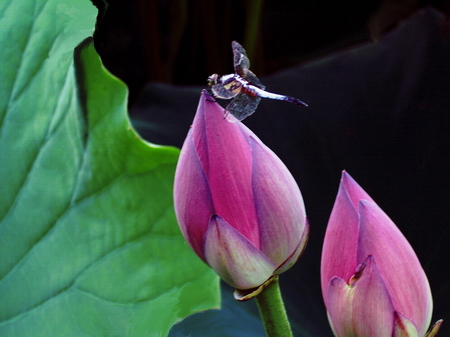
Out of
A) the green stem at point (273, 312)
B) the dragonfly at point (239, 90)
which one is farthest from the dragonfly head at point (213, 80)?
the green stem at point (273, 312)

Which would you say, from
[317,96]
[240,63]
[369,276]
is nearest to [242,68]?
[240,63]

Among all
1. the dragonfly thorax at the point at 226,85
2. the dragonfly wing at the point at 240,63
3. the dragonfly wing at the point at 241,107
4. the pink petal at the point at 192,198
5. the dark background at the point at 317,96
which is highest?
the dragonfly wing at the point at 240,63

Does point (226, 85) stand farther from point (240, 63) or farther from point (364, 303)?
point (364, 303)

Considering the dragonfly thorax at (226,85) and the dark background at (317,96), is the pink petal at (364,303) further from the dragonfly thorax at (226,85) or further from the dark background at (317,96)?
the dark background at (317,96)

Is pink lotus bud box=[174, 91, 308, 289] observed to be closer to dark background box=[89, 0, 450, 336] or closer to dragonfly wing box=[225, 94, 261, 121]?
dragonfly wing box=[225, 94, 261, 121]

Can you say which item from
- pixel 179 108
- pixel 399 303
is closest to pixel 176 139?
pixel 179 108

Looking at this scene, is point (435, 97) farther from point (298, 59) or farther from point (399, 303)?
point (399, 303)
